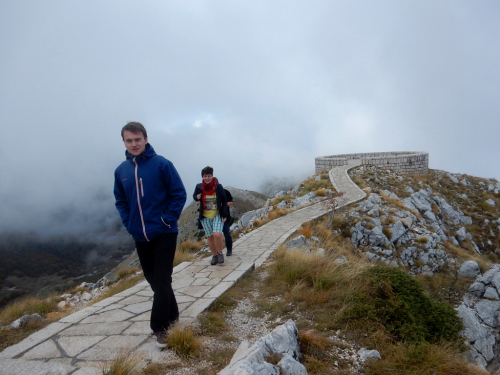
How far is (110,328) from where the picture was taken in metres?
3.96

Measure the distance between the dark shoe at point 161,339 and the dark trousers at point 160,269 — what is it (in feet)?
0.13

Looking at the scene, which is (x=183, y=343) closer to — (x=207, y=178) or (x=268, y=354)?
(x=268, y=354)

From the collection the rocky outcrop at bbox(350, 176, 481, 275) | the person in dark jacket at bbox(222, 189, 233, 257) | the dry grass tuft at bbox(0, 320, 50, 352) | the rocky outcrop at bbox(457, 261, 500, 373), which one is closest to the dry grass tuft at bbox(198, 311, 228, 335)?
the dry grass tuft at bbox(0, 320, 50, 352)

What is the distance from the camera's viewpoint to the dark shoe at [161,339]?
10.9 feet

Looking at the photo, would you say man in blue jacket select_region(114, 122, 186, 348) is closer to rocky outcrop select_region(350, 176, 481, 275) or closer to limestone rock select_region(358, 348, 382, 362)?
limestone rock select_region(358, 348, 382, 362)

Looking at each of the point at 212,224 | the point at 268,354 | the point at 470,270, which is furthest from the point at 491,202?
the point at 268,354

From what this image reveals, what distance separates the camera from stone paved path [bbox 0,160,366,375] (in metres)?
3.18

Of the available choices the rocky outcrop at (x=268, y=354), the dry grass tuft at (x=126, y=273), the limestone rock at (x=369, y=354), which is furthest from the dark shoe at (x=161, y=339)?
the dry grass tuft at (x=126, y=273)

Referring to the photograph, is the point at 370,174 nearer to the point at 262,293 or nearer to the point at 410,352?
the point at 262,293

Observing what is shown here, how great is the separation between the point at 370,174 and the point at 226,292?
61.2 feet

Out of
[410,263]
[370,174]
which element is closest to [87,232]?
[370,174]

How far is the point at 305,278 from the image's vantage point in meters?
5.20

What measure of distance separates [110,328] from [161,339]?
100cm

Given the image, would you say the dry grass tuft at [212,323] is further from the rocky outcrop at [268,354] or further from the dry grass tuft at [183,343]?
the rocky outcrop at [268,354]
